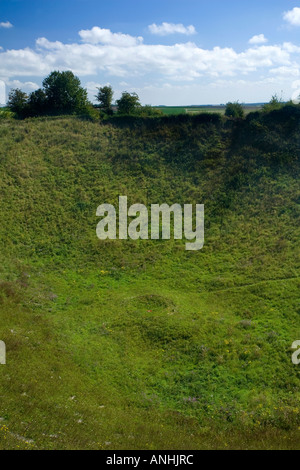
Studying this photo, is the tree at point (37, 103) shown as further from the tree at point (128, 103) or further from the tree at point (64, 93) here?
the tree at point (128, 103)

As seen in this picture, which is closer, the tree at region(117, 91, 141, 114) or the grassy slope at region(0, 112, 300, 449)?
the grassy slope at region(0, 112, 300, 449)

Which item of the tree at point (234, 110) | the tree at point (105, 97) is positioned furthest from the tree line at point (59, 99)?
the tree at point (234, 110)

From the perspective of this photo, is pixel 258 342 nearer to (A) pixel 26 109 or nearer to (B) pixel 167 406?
(B) pixel 167 406

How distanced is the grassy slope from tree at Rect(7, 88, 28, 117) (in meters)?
8.89

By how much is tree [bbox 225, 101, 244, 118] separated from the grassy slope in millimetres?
3420

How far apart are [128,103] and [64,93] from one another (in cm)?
1236

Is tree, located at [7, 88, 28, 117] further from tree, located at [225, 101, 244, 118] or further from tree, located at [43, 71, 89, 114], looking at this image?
tree, located at [225, 101, 244, 118]

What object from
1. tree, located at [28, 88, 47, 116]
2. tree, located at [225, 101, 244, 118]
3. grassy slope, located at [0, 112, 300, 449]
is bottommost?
grassy slope, located at [0, 112, 300, 449]

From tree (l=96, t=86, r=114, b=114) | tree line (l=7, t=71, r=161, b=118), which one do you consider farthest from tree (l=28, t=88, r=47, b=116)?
tree (l=96, t=86, r=114, b=114)

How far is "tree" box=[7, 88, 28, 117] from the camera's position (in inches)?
2351

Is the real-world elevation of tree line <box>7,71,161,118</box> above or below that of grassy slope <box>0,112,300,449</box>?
above

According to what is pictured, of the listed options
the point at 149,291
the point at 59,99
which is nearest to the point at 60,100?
the point at 59,99

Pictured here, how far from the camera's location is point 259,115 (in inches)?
1839

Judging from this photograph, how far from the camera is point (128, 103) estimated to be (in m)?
55.8
